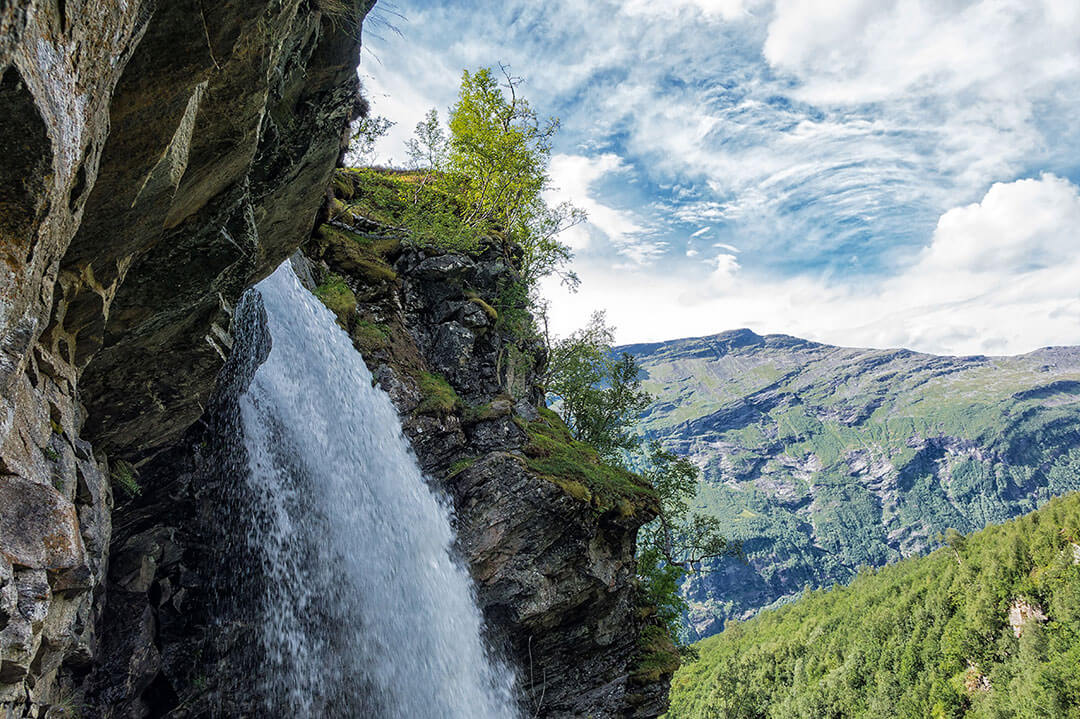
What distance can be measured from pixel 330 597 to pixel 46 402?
9456mm

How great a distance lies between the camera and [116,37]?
5.07 m

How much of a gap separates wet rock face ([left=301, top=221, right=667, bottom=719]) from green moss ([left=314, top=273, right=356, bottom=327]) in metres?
0.27

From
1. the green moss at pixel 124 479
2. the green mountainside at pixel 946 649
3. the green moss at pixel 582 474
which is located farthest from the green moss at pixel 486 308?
the green mountainside at pixel 946 649

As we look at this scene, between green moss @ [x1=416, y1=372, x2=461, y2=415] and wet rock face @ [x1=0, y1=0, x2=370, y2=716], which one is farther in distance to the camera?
green moss @ [x1=416, y1=372, x2=461, y2=415]

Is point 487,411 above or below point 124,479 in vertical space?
above

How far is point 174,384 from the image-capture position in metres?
11.9

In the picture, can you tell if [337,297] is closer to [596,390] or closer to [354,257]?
[354,257]

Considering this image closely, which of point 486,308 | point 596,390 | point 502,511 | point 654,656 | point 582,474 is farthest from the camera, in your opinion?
point 596,390

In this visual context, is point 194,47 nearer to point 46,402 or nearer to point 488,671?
point 46,402

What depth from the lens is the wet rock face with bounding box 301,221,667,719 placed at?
18.3 m

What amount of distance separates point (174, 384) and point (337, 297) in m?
9.54

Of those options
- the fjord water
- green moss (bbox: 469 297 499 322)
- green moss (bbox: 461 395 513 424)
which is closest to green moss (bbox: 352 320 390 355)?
the fjord water

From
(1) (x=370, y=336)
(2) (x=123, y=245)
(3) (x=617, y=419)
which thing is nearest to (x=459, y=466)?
(1) (x=370, y=336)

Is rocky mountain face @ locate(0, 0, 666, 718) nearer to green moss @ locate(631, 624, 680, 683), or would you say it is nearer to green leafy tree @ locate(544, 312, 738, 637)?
green moss @ locate(631, 624, 680, 683)
